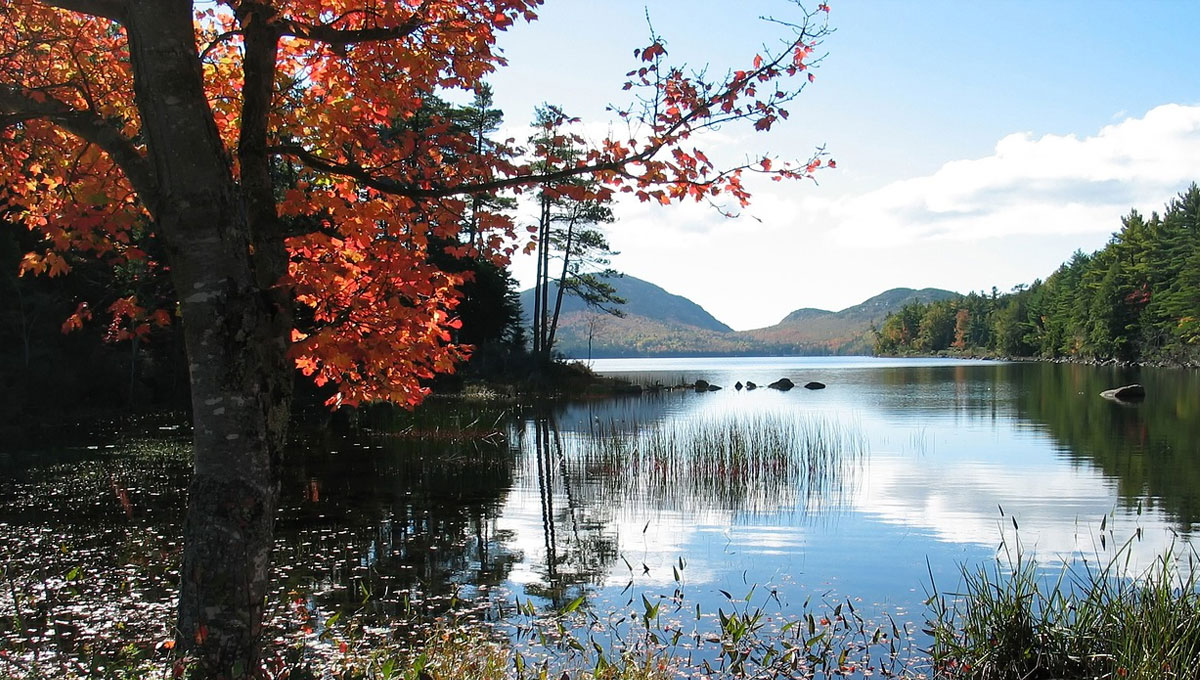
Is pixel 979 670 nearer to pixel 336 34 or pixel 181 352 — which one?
pixel 336 34

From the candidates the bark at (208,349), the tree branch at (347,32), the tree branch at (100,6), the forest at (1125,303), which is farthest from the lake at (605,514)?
the forest at (1125,303)

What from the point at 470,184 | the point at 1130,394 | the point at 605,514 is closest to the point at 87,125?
the point at 470,184

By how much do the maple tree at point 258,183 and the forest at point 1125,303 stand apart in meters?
81.3

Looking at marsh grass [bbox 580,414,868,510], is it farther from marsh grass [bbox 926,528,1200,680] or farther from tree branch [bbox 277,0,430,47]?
tree branch [bbox 277,0,430,47]

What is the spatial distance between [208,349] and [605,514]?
10748 millimetres

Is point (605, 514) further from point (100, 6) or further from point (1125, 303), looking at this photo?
point (1125, 303)

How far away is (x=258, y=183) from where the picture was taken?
5637 millimetres

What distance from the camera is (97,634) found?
7453 mm

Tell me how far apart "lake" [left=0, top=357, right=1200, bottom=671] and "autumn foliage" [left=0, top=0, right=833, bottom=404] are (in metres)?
3.73

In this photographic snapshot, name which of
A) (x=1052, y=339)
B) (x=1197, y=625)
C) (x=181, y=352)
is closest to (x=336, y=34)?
(x=1197, y=625)

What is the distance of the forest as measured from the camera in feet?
247

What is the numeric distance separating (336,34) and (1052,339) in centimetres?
12094

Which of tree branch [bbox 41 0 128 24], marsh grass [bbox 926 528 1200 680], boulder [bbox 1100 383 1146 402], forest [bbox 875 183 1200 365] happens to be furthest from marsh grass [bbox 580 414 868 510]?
forest [bbox 875 183 1200 365]

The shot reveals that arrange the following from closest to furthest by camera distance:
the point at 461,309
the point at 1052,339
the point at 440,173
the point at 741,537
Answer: the point at 440,173 → the point at 741,537 → the point at 461,309 → the point at 1052,339
